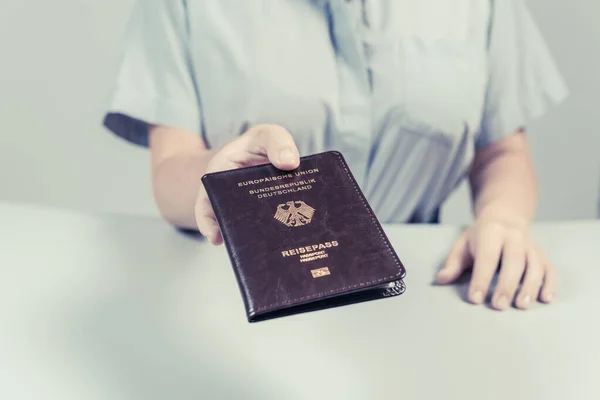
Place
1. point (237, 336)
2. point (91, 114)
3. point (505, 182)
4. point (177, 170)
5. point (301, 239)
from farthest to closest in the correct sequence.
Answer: point (91, 114)
point (505, 182)
point (177, 170)
point (237, 336)
point (301, 239)

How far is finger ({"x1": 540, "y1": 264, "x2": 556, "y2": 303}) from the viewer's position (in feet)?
2.03

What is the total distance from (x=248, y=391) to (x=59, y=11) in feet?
2.44

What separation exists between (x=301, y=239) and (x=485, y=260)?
28 cm

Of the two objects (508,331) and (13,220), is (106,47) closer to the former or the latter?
(13,220)

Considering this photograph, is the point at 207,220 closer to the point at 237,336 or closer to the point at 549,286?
the point at 237,336

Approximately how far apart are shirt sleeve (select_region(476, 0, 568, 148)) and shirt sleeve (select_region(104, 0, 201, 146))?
1.25 ft

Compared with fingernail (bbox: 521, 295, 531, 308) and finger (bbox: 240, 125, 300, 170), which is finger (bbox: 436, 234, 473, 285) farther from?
finger (bbox: 240, 125, 300, 170)

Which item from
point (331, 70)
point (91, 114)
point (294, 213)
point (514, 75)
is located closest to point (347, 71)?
point (331, 70)

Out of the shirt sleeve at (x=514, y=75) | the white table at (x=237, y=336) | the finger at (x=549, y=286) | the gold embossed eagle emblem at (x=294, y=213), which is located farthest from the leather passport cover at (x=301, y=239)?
the shirt sleeve at (x=514, y=75)

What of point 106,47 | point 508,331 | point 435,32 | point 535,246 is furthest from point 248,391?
point 106,47

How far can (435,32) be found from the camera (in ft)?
2.46

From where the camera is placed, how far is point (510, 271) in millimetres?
627

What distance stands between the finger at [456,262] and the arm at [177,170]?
271 mm

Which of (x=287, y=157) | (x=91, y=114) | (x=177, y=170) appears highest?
(x=287, y=157)
